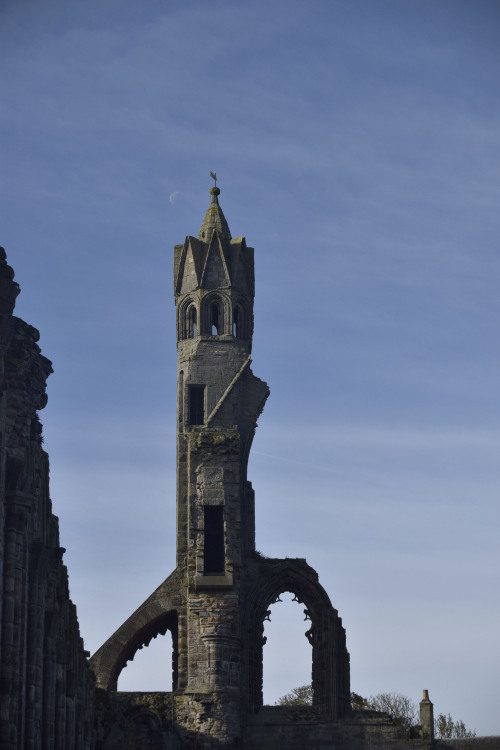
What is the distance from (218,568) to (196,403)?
6309 mm

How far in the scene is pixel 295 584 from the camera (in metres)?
55.6

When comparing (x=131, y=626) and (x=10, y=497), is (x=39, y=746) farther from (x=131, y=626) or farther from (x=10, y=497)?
(x=131, y=626)

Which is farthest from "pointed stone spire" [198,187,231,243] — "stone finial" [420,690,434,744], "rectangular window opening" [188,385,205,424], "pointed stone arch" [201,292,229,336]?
"stone finial" [420,690,434,744]

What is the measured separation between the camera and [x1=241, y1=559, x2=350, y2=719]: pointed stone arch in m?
54.1

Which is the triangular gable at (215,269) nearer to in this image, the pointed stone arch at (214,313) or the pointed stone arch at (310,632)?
the pointed stone arch at (214,313)

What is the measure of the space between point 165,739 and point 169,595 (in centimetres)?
497

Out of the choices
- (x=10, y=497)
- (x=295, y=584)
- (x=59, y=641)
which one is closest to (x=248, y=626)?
(x=295, y=584)

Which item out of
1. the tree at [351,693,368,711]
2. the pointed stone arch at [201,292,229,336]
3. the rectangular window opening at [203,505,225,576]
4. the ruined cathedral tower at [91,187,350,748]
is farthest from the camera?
the tree at [351,693,368,711]

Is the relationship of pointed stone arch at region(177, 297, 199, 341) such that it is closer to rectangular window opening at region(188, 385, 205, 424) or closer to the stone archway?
rectangular window opening at region(188, 385, 205, 424)

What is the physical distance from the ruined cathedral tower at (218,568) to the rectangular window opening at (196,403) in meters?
0.03

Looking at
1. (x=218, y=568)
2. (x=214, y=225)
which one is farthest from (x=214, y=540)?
(x=214, y=225)

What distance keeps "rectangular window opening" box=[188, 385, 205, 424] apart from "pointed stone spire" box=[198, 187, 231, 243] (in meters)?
5.50

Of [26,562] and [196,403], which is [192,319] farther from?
[26,562]

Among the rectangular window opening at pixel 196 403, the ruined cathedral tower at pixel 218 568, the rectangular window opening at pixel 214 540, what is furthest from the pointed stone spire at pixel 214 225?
the rectangular window opening at pixel 214 540
